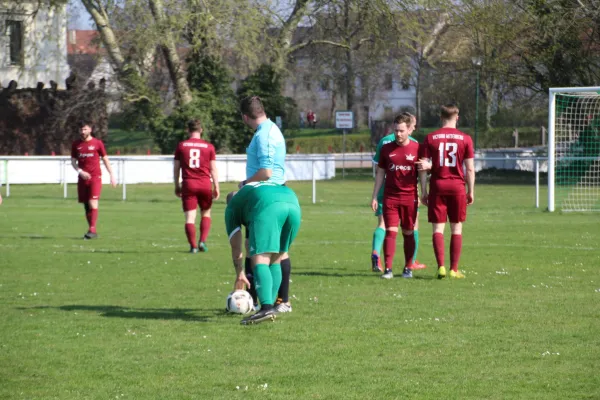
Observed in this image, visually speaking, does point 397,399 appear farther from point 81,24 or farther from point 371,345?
point 81,24

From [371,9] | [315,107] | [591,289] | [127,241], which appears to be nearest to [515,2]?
[371,9]

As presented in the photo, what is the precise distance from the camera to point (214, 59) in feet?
135

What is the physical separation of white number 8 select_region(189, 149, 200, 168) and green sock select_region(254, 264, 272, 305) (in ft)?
21.1

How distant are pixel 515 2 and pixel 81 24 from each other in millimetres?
17092

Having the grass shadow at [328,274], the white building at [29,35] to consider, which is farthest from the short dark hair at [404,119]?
the white building at [29,35]

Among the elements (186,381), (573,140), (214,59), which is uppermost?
(214,59)

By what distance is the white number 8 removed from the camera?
1468cm

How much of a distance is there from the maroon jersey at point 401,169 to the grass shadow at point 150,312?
315cm

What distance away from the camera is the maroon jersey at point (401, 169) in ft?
38.2

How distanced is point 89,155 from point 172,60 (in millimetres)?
22459

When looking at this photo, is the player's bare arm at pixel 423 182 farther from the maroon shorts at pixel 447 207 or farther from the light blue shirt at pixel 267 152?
the light blue shirt at pixel 267 152

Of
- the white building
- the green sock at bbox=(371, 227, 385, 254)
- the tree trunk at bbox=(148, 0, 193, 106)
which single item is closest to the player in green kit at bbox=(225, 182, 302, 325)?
the green sock at bbox=(371, 227, 385, 254)

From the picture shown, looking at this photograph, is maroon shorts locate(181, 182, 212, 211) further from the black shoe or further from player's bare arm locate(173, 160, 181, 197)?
the black shoe

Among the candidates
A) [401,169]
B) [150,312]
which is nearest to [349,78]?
[401,169]
